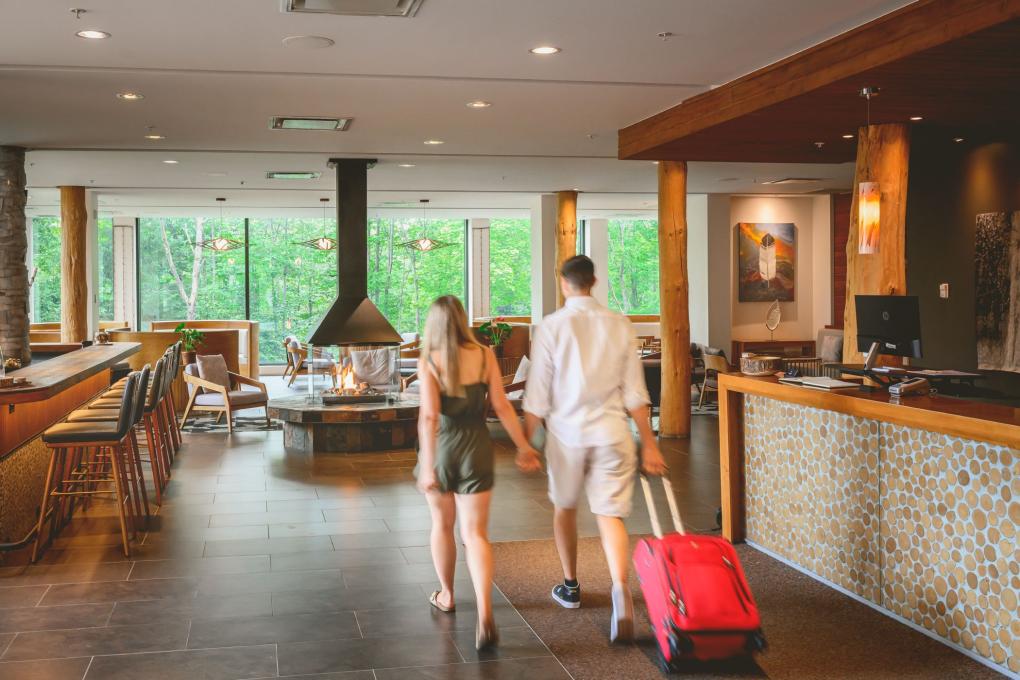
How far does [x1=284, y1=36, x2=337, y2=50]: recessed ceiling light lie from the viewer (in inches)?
227

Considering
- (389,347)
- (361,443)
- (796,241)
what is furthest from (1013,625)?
(796,241)

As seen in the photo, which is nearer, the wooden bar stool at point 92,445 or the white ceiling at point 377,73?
the white ceiling at point 377,73

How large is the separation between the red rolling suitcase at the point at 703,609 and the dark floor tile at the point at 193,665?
1529mm

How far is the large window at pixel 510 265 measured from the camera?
20.9 m

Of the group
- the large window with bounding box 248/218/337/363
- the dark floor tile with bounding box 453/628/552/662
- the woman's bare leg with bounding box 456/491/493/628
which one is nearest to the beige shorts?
the woman's bare leg with bounding box 456/491/493/628

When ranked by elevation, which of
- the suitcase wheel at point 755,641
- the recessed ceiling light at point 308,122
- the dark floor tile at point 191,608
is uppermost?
the recessed ceiling light at point 308,122

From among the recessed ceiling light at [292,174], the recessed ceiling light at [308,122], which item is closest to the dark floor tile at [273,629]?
the recessed ceiling light at [308,122]

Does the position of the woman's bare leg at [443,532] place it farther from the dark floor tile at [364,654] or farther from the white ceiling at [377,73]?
the white ceiling at [377,73]

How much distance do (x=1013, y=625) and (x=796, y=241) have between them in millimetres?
12602

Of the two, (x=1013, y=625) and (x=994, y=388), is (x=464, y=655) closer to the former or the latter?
(x=1013, y=625)

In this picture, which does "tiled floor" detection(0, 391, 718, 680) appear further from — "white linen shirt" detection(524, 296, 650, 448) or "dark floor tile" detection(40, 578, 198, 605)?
"white linen shirt" detection(524, 296, 650, 448)

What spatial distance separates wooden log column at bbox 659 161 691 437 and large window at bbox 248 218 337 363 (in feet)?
35.1

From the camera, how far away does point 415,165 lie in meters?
11.7

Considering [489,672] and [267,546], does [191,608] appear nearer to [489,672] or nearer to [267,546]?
[267,546]
